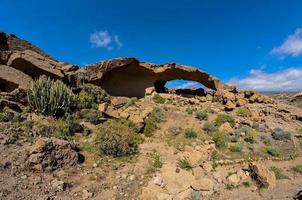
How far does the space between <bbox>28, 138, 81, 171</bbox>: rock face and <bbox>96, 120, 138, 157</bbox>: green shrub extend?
1220mm

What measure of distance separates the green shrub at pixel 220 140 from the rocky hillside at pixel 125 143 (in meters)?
0.04

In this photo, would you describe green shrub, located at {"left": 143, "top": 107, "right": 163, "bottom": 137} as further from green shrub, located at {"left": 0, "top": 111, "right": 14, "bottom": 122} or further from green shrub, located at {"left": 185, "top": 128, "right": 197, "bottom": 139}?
green shrub, located at {"left": 0, "top": 111, "right": 14, "bottom": 122}

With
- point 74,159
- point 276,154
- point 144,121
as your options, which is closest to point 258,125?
point 276,154

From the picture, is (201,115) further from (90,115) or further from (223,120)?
(90,115)

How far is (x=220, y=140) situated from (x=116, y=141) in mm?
4391

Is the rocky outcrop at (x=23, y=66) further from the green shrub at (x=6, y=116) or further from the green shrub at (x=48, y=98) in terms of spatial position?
the green shrub at (x=6, y=116)

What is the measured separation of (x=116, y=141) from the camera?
979 centimetres

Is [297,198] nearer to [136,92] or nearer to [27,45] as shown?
[136,92]

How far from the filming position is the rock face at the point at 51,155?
305 inches

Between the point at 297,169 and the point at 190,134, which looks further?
the point at 190,134

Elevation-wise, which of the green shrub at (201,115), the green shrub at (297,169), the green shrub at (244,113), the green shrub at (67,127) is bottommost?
the green shrub at (297,169)

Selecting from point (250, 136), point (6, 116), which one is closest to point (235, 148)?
point (250, 136)

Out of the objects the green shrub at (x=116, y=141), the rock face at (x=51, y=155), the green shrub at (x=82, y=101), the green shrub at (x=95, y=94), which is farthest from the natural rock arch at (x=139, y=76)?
the rock face at (x=51, y=155)

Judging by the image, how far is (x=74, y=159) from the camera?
336 inches
